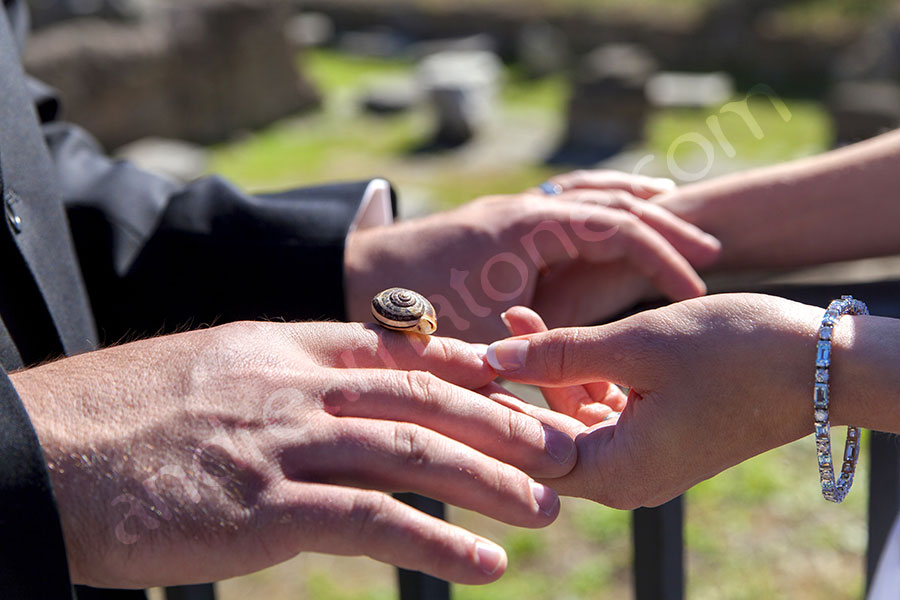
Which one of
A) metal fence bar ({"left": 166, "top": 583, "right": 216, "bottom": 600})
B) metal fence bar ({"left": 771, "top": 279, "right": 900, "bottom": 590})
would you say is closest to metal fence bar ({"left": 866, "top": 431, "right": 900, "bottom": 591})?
metal fence bar ({"left": 771, "top": 279, "right": 900, "bottom": 590})

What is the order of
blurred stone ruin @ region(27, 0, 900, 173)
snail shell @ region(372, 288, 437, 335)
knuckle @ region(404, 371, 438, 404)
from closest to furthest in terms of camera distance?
knuckle @ region(404, 371, 438, 404) → snail shell @ region(372, 288, 437, 335) → blurred stone ruin @ region(27, 0, 900, 173)

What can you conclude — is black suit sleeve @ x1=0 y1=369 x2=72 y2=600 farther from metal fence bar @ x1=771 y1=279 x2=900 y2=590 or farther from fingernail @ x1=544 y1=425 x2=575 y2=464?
metal fence bar @ x1=771 y1=279 x2=900 y2=590

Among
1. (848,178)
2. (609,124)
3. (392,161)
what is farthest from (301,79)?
(848,178)

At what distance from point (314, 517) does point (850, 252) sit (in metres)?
1.14

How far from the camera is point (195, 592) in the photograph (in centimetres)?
126

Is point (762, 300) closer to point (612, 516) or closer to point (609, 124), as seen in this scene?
point (612, 516)

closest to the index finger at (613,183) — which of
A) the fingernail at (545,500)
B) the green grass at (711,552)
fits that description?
the fingernail at (545,500)

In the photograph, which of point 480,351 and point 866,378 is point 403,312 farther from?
point 866,378

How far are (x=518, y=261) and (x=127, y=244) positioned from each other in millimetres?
688

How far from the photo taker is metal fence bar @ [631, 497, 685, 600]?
4.31 ft

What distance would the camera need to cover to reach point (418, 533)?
82 centimetres

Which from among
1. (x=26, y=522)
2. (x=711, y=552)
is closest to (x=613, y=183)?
(x=26, y=522)

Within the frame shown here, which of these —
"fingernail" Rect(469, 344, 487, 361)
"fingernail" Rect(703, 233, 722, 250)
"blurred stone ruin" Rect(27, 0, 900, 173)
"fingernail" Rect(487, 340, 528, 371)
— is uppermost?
"fingernail" Rect(487, 340, 528, 371)

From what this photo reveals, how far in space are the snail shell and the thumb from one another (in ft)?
0.31
